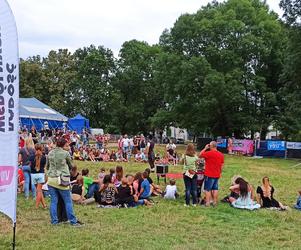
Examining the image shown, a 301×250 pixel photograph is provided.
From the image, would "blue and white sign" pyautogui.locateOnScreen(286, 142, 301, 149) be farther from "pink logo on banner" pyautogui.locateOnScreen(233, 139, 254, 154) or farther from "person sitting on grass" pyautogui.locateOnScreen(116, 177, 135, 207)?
Answer: "person sitting on grass" pyautogui.locateOnScreen(116, 177, 135, 207)

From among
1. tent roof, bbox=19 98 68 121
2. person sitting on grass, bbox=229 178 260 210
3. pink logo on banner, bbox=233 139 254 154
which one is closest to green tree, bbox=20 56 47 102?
tent roof, bbox=19 98 68 121

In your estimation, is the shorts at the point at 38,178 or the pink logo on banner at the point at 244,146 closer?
the shorts at the point at 38,178

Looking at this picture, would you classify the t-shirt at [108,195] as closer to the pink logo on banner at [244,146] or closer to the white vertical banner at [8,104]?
the white vertical banner at [8,104]

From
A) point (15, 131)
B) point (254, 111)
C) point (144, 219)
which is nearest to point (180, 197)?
point (144, 219)

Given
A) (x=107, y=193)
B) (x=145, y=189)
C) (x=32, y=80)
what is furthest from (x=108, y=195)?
(x=32, y=80)

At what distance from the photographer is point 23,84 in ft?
210

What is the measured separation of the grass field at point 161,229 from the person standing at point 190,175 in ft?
1.23

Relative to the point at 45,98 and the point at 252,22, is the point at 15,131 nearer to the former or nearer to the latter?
the point at 252,22

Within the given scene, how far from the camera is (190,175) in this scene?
38.0 ft

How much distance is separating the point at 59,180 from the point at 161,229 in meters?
2.06

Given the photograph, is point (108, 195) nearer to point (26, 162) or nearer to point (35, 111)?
point (26, 162)

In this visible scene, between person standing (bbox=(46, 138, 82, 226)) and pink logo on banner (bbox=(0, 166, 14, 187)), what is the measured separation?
91.4 inches

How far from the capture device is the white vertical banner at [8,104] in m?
6.16

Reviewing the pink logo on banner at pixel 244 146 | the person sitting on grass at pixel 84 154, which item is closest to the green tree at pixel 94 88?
the pink logo on banner at pixel 244 146
